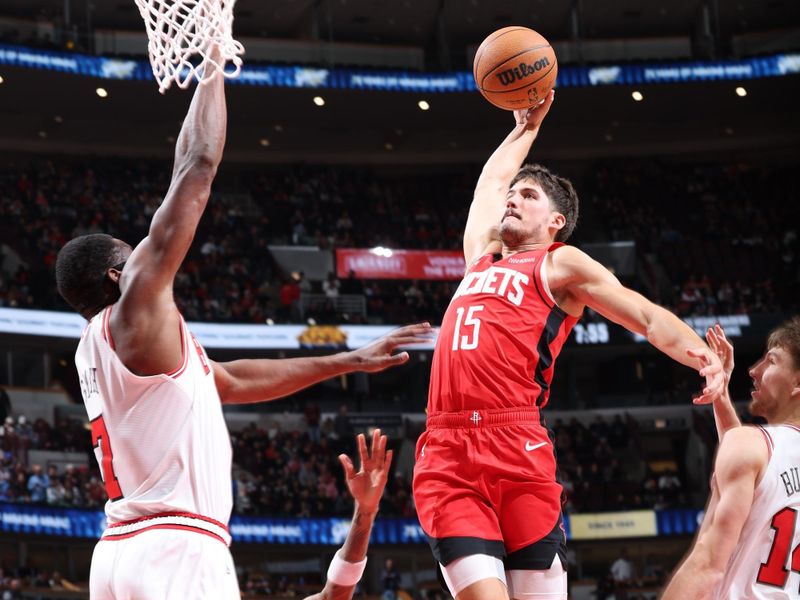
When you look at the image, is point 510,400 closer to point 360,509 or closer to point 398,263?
point 360,509

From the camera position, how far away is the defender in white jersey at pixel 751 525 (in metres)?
3.57

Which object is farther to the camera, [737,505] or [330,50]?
[330,50]

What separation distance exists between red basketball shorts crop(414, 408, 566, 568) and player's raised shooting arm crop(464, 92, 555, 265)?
990mm

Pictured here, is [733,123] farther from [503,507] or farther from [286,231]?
[503,507]

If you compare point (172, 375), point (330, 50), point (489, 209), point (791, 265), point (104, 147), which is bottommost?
point (172, 375)

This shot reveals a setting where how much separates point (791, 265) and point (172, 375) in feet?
83.4

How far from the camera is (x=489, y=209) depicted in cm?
543

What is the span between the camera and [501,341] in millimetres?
4633

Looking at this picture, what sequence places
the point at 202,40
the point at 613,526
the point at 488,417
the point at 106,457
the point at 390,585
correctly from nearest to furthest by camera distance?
the point at 106,457 → the point at 202,40 → the point at 488,417 → the point at 390,585 → the point at 613,526

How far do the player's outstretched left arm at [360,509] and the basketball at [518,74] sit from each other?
217cm

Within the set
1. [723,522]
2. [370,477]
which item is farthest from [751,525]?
[370,477]

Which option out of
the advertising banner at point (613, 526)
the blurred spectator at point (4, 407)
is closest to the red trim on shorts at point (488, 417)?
the blurred spectator at point (4, 407)

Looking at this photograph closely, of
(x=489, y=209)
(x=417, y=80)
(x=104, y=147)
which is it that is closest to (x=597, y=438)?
(x=417, y=80)

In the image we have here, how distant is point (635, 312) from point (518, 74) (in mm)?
1883
